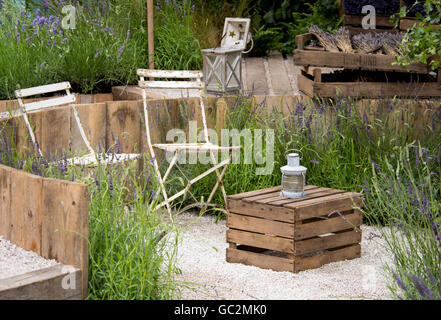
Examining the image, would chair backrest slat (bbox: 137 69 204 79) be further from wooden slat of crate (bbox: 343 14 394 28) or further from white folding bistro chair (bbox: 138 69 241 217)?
wooden slat of crate (bbox: 343 14 394 28)

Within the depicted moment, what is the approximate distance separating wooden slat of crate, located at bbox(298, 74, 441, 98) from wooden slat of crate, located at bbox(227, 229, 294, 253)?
201 cm

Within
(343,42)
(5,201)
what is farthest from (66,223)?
(343,42)

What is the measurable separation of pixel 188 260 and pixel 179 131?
5.67 feet

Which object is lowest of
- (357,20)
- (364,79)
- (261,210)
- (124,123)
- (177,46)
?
(261,210)

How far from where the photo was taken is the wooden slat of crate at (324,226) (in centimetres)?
418

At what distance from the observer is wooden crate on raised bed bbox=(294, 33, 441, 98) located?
602 centimetres

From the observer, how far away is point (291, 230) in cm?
416

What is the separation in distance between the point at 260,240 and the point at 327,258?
42 centimetres

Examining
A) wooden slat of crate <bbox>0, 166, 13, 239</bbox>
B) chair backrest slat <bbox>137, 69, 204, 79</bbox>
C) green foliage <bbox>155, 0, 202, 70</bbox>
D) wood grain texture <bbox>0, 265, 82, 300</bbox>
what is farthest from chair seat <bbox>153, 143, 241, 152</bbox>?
green foliage <bbox>155, 0, 202, 70</bbox>

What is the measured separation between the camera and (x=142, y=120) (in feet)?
18.5

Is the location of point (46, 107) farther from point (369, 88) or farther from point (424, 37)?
point (424, 37)

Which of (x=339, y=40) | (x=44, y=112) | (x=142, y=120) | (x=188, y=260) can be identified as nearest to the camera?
(x=188, y=260)
